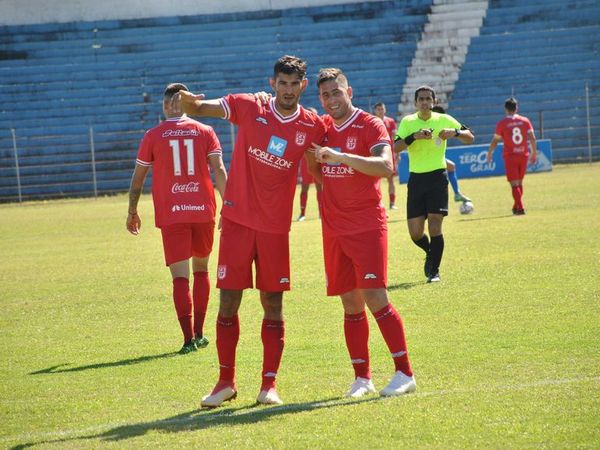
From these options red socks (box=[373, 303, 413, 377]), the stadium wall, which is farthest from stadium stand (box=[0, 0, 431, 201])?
red socks (box=[373, 303, 413, 377])

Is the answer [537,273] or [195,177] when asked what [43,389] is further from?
[537,273]

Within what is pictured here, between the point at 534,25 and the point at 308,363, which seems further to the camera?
the point at 534,25

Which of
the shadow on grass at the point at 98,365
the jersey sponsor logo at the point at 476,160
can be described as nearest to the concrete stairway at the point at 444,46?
the jersey sponsor logo at the point at 476,160

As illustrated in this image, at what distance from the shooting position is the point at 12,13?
4041 cm

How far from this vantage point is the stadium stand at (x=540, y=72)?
3784 centimetres

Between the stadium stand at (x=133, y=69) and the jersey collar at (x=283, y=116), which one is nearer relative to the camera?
the jersey collar at (x=283, y=116)

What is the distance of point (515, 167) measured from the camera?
20.4 m

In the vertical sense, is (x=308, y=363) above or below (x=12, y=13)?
below

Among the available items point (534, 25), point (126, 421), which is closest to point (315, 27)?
point (534, 25)

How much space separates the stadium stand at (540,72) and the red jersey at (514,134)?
16341 millimetres

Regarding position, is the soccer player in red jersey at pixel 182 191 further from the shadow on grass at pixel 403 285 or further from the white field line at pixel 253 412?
the shadow on grass at pixel 403 285

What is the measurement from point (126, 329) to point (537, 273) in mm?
4815

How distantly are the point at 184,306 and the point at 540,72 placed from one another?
31.7 metres

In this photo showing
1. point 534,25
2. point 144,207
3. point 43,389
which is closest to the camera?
point 43,389
